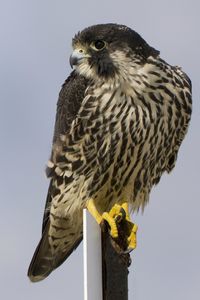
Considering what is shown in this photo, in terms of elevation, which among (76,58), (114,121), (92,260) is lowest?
(92,260)

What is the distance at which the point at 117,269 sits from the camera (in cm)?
391

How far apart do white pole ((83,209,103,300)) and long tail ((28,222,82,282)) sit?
282 centimetres

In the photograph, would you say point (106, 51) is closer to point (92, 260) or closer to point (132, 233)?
point (132, 233)

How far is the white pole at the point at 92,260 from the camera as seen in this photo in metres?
3.45

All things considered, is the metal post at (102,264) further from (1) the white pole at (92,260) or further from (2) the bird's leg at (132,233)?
(2) the bird's leg at (132,233)

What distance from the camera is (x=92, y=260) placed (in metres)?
3.59

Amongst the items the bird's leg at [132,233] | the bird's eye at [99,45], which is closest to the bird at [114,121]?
the bird's eye at [99,45]

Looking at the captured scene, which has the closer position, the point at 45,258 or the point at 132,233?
the point at 132,233

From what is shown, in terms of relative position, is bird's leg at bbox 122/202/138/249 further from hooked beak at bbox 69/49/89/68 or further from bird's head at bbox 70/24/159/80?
hooked beak at bbox 69/49/89/68

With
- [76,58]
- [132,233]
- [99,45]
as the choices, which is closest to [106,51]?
[99,45]

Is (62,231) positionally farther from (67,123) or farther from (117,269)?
(117,269)

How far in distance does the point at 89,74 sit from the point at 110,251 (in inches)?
80.3

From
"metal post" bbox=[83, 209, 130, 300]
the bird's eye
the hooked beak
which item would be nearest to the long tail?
the hooked beak

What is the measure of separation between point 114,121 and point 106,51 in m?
0.64
